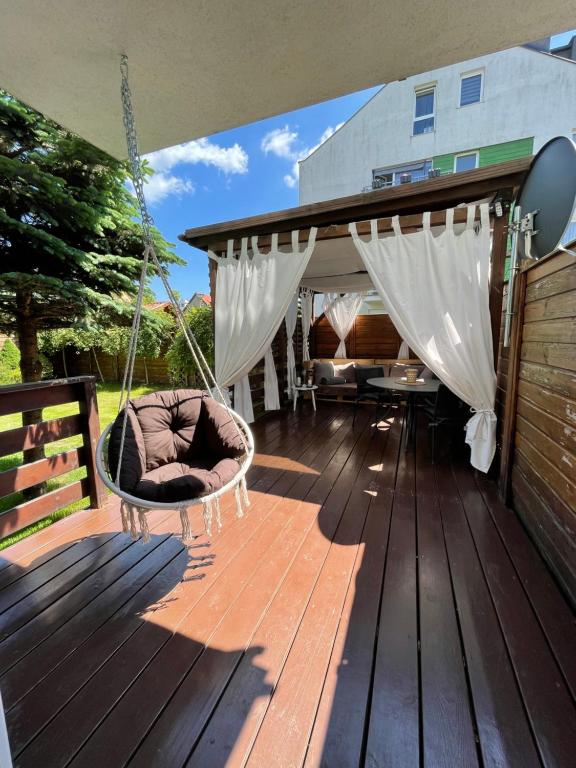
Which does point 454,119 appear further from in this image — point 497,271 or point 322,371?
point 497,271

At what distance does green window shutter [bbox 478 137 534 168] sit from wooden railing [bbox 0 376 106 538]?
856 cm

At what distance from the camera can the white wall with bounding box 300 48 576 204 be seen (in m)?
6.54

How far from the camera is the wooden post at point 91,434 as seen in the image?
2.23 m

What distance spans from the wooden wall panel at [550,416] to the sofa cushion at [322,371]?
385 centimetres

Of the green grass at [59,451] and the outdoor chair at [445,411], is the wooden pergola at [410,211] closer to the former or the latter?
the outdoor chair at [445,411]

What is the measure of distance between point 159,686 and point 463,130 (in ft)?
32.5

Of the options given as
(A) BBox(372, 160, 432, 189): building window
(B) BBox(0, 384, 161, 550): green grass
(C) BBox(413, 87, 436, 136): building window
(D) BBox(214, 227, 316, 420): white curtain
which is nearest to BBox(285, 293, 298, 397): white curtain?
(D) BBox(214, 227, 316, 420): white curtain

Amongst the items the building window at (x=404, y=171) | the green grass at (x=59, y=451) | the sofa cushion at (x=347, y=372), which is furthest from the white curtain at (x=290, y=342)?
the building window at (x=404, y=171)

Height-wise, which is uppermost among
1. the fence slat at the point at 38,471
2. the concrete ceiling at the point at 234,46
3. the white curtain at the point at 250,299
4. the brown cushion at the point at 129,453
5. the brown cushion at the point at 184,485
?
the concrete ceiling at the point at 234,46

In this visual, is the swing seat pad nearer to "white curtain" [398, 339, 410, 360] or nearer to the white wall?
"white curtain" [398, 339, 410, 360]

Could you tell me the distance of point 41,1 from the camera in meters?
1.12

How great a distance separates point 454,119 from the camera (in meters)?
7.11

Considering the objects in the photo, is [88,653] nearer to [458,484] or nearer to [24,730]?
[24,730]

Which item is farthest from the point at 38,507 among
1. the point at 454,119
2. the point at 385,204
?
the point at 454,119
